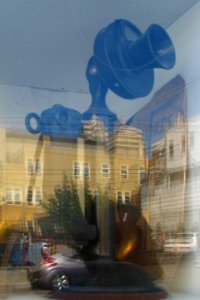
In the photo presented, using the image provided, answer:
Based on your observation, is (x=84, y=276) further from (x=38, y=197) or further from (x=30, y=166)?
(x=30, y=166)

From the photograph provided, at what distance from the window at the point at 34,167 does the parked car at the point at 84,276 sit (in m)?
0.34

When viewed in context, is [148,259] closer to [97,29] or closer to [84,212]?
[84,212]

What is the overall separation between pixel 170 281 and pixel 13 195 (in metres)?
0.57

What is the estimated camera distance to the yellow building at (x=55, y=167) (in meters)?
1.63

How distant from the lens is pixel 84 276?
154 cm

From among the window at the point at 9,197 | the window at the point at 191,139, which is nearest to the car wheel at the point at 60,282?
the window at the point at 9,197

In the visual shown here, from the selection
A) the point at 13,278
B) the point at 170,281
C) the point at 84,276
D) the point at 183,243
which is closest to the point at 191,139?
the point at 183,243

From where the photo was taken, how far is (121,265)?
65.6 inches

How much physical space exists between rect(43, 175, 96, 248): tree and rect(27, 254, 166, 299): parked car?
130mm

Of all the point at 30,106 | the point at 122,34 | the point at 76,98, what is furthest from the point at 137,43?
the point at 30,106

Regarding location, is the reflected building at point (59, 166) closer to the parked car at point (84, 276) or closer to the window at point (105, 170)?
the window at point (105, 170)

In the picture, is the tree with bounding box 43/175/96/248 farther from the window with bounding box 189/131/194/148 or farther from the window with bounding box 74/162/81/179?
the window with bounding box 189/131/194/148

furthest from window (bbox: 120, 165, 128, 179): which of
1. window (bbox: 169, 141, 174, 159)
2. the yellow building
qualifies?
window (bbox: 169, 141, 174, 159)

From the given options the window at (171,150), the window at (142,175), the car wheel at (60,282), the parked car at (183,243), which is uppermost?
the window at (171,150)
